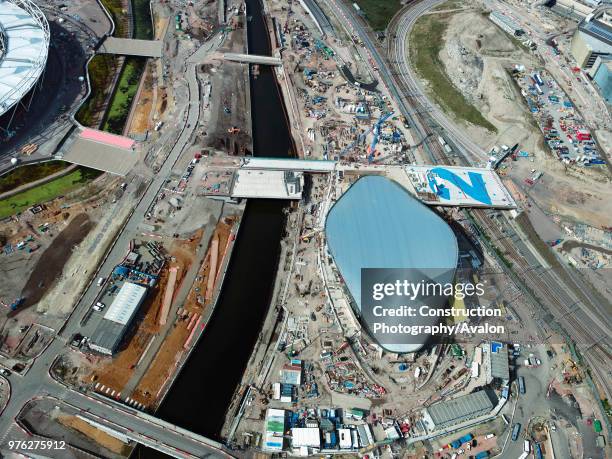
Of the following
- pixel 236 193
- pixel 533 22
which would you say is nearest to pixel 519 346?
pixel 236 193

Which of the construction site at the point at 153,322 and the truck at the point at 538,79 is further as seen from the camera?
the truck at the point at 538,79

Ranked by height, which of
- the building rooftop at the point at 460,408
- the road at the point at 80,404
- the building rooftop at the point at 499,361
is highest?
the building rooftop at the point at 499,361

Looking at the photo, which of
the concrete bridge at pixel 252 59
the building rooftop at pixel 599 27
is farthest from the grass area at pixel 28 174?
the building rooftop at pixel 599 27

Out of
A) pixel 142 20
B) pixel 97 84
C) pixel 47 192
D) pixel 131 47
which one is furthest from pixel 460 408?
pixel 142 20

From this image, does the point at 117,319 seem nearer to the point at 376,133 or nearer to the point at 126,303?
the point at 126,303

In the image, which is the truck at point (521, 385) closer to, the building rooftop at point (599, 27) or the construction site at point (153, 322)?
the construction site at point (153, 322)

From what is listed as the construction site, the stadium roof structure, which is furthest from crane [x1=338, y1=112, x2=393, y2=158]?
the stadium roof structure

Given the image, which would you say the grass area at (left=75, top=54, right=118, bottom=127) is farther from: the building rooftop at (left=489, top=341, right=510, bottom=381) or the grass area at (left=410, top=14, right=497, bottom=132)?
the building rooftop at (left=489, top=341, right=510, bottom=381)

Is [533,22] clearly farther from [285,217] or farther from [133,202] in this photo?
Answer: [133,202]
